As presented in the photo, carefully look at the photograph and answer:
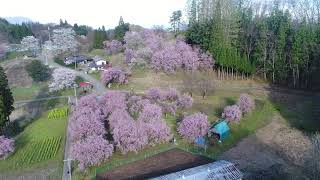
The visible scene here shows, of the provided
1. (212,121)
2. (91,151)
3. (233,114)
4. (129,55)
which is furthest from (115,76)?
(91,151)

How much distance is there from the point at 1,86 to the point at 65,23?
71.9 metres

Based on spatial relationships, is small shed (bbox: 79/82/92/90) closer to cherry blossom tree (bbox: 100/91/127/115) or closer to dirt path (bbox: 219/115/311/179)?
cherry blossom tree (bbox: 100/91/127/115)

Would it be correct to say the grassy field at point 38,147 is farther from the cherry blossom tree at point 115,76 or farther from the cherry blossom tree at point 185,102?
the cherry blossom tree at point 185,102

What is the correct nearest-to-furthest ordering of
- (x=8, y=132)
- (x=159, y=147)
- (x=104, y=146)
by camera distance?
(x=104, y=146) → (x=159, y=147) → (x=8, y=132)

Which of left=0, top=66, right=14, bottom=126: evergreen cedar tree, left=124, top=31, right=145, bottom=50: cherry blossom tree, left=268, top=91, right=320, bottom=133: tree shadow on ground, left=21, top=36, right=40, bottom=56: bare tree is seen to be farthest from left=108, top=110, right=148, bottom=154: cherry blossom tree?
left=21, top=36, right=40, bottom=56: bare tree

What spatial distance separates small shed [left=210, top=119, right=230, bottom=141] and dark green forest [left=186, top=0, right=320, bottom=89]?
20661mm

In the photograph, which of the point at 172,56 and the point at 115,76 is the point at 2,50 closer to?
the point at 115,76

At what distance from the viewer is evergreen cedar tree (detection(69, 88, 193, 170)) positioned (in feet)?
101

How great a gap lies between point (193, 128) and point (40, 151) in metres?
14.8

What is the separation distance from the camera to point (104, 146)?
31469 mm

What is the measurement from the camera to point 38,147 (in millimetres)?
36156

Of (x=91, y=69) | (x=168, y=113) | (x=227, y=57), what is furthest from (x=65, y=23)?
(x=168, y=113)

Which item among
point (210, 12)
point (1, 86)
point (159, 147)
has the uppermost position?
point (210, 12)

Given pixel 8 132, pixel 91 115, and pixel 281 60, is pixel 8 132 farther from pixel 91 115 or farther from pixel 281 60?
pixel 281 60
